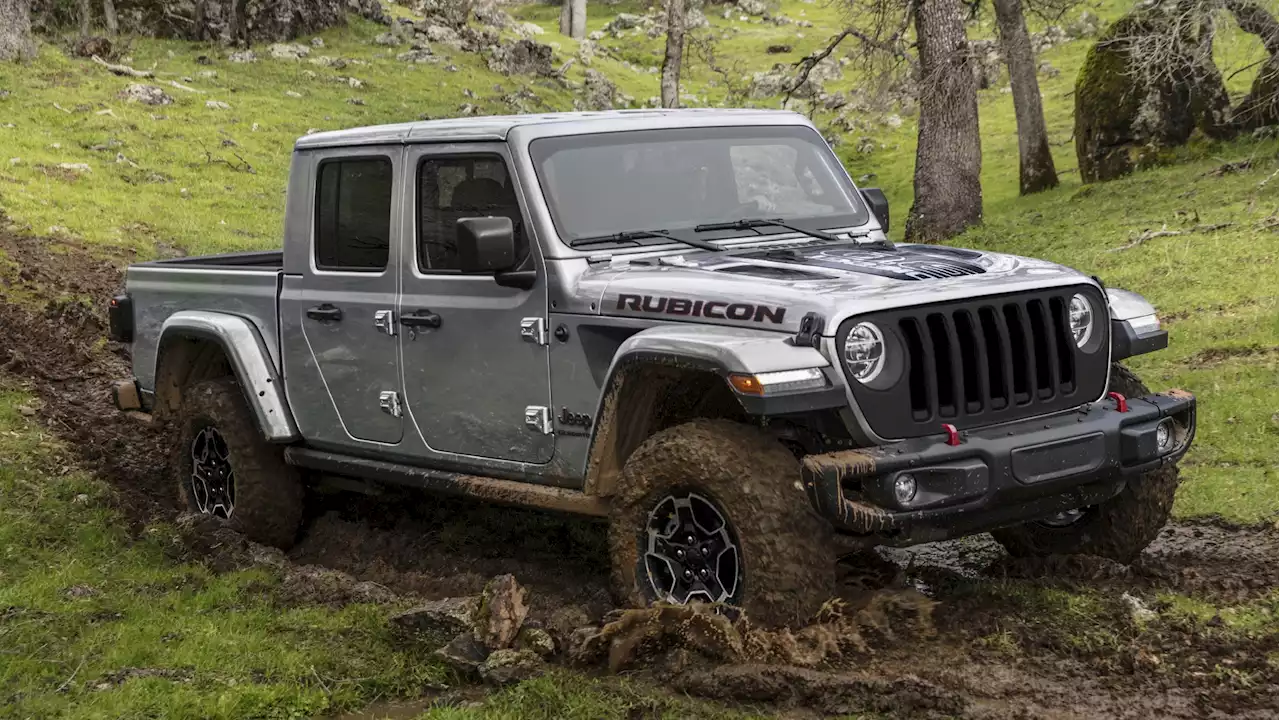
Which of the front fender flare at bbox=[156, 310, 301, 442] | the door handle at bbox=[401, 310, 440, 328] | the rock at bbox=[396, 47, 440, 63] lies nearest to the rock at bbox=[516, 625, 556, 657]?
the door handle at bbox=[401, 310, 440, 328]

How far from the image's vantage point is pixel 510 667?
17.3 feet

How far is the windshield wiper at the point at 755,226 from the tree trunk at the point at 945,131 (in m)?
13.9

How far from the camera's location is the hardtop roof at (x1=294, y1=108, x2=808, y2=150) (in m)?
6.41

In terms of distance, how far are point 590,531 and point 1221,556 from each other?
119 inches

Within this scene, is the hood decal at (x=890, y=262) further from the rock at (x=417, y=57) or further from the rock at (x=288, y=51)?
the rock at (x=417, y=57)

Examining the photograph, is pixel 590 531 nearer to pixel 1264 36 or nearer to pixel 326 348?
pixel 326 348

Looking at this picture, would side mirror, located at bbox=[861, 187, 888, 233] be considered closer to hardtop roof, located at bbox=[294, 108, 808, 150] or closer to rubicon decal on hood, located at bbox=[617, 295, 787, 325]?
hardtop roof, located at bbox=[294, 108, 808, 150]

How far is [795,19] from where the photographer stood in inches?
2158

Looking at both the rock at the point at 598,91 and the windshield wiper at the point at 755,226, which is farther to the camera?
the rock at the point at 598,91

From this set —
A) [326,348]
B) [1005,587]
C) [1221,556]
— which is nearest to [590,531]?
[326,348]

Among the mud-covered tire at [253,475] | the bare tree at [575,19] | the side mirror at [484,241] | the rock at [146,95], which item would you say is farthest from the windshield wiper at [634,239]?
the bare tree at [575,19]

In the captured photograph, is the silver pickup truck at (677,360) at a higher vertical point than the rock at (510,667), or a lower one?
higher

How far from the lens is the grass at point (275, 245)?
544 cm

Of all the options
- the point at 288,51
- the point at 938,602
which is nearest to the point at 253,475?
the point at 938,602
